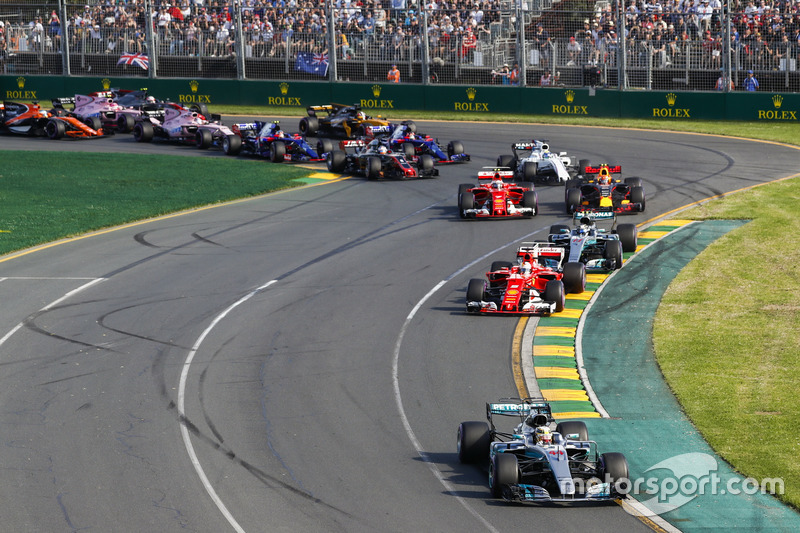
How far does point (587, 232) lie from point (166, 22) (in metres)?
34.9

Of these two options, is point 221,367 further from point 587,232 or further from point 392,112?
point 392,112

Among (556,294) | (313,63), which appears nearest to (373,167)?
(556,294)

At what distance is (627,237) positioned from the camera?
2670 centimetres

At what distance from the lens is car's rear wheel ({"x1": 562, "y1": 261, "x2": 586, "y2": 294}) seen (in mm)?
23734

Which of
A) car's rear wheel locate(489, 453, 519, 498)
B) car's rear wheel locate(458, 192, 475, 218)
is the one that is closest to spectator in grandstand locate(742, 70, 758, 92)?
car's rear wheel locate(458, 192, 475, 218)

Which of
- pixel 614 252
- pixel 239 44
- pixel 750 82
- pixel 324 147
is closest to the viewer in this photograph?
pixel 614 252

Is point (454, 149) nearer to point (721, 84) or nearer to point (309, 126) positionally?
point (309, 126)

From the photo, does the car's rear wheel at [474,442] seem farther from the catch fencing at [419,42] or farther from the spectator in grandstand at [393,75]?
the spectator in grandstand at [393,75]

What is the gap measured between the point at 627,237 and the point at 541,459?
1336 centimetres

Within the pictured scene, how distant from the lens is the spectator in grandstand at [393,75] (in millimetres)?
52031

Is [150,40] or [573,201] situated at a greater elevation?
[150,40]

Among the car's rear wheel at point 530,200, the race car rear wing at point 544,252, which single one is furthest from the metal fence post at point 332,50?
the race car rear wing at point 544,252

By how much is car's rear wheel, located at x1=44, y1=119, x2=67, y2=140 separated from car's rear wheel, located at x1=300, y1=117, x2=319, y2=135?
10492 millimetres

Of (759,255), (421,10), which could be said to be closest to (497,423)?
(759,255)
